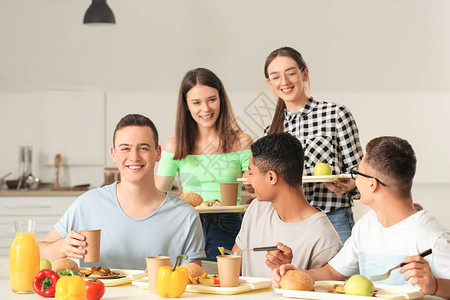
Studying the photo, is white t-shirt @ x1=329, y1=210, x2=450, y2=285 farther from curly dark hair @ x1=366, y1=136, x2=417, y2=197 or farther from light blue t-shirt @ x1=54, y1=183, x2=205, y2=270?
light blue t-shirt @ x1=54, y1=183, x2=205, y2=270

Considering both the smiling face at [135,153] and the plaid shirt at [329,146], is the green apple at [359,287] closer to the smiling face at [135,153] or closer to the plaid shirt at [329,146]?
the smiling face at [135,153]

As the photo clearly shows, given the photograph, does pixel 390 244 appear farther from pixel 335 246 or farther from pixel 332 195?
pixel 332 195

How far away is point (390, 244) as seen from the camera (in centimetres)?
199

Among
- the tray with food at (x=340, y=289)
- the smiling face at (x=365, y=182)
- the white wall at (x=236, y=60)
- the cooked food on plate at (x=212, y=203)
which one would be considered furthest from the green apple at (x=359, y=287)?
the white wall at (x=236, y=60)

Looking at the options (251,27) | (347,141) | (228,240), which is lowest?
(228,240)

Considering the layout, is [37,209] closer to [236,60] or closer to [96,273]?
[236,60]

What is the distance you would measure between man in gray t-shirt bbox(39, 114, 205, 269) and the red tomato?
2.01 feet

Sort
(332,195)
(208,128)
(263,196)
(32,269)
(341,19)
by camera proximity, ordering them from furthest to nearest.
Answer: (341,19) → (208,128) → (332,195) → (263,196) → (32,269)

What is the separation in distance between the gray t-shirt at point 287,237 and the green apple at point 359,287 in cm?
49

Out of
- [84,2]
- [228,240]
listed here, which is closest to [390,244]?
[228,240]

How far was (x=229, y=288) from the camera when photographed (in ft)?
6.14

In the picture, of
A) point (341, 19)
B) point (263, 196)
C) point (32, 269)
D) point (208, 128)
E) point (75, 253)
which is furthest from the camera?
point (341, 19)

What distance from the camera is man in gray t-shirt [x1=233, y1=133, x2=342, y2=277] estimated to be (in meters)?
2.24

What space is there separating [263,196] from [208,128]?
1.03 meters
